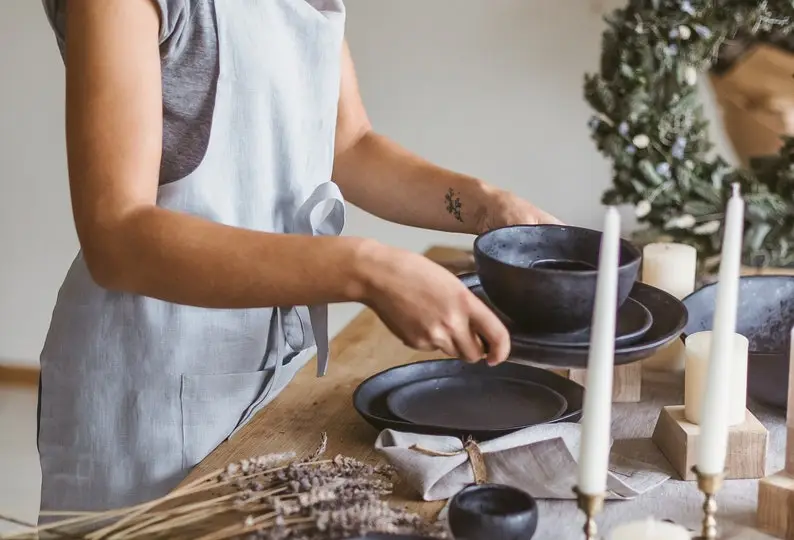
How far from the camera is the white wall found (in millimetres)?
2395

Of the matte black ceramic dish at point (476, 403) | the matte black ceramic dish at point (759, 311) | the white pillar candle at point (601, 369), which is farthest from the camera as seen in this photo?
the matte black ceramic dish at point (759, 311)

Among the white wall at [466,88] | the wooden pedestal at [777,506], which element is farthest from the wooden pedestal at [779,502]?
the white wall at [466,88]

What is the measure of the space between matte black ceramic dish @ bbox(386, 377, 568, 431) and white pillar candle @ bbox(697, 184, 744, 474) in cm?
32

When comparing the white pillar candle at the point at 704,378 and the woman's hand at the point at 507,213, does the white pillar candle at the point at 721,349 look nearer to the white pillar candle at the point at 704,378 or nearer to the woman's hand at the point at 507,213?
the white pillar candle at the point at 704,378

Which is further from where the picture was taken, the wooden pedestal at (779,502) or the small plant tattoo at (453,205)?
the small plant tattoo at (453,205)

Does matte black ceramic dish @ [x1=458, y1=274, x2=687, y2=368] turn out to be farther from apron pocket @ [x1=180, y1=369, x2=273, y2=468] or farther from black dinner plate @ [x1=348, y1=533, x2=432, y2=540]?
apron pocket @ [x1=180, y1=369, x2=273, y2=468]

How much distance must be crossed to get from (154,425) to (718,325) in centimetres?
69

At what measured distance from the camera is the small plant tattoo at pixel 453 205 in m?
1.40

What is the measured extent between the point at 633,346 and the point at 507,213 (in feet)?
1.22

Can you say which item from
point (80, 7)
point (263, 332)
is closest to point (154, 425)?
point (263, 332)

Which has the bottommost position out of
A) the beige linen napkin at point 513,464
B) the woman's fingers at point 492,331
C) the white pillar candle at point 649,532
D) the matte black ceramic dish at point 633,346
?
the beige linen napkin at point 513,464

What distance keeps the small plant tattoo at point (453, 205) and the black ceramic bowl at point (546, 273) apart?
13.5 inches

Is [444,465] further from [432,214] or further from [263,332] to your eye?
[432,214]

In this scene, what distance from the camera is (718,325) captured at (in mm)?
765
